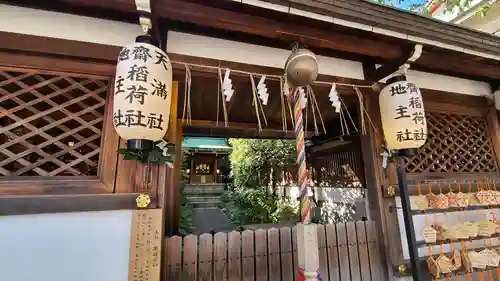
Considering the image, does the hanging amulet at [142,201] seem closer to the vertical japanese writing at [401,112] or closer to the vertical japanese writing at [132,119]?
the vertical japanese writing at [132,119]

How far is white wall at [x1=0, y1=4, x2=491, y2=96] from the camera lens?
2.29 meters

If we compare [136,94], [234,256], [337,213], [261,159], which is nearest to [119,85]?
[136,94]

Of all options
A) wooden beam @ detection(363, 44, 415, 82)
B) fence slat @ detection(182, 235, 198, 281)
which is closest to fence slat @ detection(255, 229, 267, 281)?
fence slat @ detection(182, 235, 198, 281)

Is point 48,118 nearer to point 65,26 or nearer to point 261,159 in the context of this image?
point 65,26

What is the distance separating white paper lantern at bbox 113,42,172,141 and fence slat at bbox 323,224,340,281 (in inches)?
98.4

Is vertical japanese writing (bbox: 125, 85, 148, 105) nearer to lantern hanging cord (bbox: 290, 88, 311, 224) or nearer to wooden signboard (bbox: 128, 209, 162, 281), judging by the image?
wooden signboard (bbox: 128, 209, 162, 281)

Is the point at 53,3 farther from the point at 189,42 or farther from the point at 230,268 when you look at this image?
the point at 230,268

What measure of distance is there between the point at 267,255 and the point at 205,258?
75 centimetres

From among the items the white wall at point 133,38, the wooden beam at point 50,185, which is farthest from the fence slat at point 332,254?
the wooden beam at point 50,185

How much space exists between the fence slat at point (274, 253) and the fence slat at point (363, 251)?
117 centimetres

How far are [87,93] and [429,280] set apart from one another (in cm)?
464

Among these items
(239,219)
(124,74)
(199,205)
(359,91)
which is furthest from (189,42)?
(199,205)

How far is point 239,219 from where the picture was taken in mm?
9148

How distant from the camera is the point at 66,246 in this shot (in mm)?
2041
